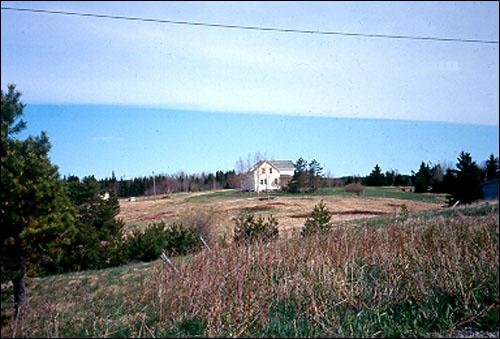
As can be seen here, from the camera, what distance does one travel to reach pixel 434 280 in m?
4.20

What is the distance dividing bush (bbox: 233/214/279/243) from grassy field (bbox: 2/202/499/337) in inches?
71.4

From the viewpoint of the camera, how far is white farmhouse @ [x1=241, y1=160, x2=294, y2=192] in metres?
6.58

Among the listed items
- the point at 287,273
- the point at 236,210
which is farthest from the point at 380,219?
the point at 236,210

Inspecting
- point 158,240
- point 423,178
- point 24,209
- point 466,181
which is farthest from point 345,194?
point 24,209

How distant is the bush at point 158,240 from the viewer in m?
8.34

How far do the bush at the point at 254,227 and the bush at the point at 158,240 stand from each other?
3.25 feet

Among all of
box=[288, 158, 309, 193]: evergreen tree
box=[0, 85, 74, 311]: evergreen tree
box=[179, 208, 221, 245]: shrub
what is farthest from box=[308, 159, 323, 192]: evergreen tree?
box=[0, 85, 74, 311]: evergreen tree

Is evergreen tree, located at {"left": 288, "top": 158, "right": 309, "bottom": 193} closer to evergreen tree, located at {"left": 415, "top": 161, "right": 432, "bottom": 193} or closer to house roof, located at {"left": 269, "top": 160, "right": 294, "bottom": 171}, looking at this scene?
house roof, located at {"left": 269, "top": 160, "right": 294, "bottom": 171}

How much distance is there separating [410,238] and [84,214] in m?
4.17

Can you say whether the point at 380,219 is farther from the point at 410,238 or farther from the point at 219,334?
the point at 219,334

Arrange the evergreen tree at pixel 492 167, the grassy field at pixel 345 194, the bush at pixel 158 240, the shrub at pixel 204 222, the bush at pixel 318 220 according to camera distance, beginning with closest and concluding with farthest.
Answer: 1. the evergreen tree at pixel 492 167
2. the grassy field at pixel 345 194
3. the bush at pixel 318 220
4. the shrub at pixel 204 222
5. the bush at pixel 158 240

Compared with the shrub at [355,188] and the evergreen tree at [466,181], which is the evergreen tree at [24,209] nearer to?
the evergreen tree at [466,181]

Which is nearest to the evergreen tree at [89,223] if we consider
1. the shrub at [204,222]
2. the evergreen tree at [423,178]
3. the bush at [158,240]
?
the bush at [158,240]

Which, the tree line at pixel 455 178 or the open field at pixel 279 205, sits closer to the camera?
the tree line at pixel 455 178
